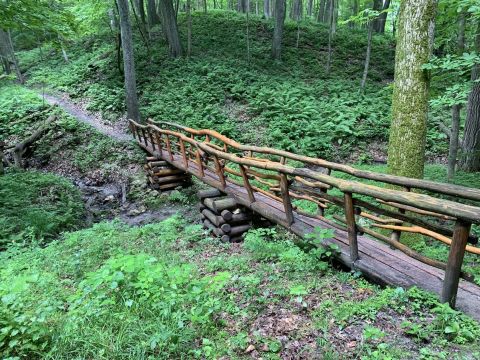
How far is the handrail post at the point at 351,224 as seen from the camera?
13.2 feet

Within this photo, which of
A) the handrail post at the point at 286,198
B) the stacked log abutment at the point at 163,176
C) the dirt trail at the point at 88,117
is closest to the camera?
the handrail post at the point at 286,198

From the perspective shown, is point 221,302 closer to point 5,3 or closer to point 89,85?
point 5,3

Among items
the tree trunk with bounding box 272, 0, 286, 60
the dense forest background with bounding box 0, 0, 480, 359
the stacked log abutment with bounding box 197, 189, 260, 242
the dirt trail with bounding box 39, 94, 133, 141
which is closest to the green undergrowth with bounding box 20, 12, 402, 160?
the dense forest background with bounding box 0, 0, 480, 359

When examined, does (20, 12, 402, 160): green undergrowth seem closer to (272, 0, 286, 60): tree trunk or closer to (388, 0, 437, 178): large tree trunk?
(272, 0, 286, 60): tree trunk

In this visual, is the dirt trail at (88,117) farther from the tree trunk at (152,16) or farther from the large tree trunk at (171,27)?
the tree trunk at (152,16)

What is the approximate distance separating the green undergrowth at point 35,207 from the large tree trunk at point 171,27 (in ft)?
45.1

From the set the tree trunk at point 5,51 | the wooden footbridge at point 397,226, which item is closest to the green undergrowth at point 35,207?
the wooden footbridge at point 397,226

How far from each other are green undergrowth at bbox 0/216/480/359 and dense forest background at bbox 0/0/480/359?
0.06 ft

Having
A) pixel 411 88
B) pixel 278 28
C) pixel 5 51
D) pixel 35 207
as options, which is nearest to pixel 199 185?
pixel 35 207

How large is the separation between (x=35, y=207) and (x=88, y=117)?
371 inches

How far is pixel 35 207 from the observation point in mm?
9711

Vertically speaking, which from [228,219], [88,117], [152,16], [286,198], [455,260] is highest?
[152,16]

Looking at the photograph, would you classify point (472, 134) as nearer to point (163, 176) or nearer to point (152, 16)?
point (163, 176)

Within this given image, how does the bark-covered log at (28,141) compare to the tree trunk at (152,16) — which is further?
the tree trunk at (152,16)
